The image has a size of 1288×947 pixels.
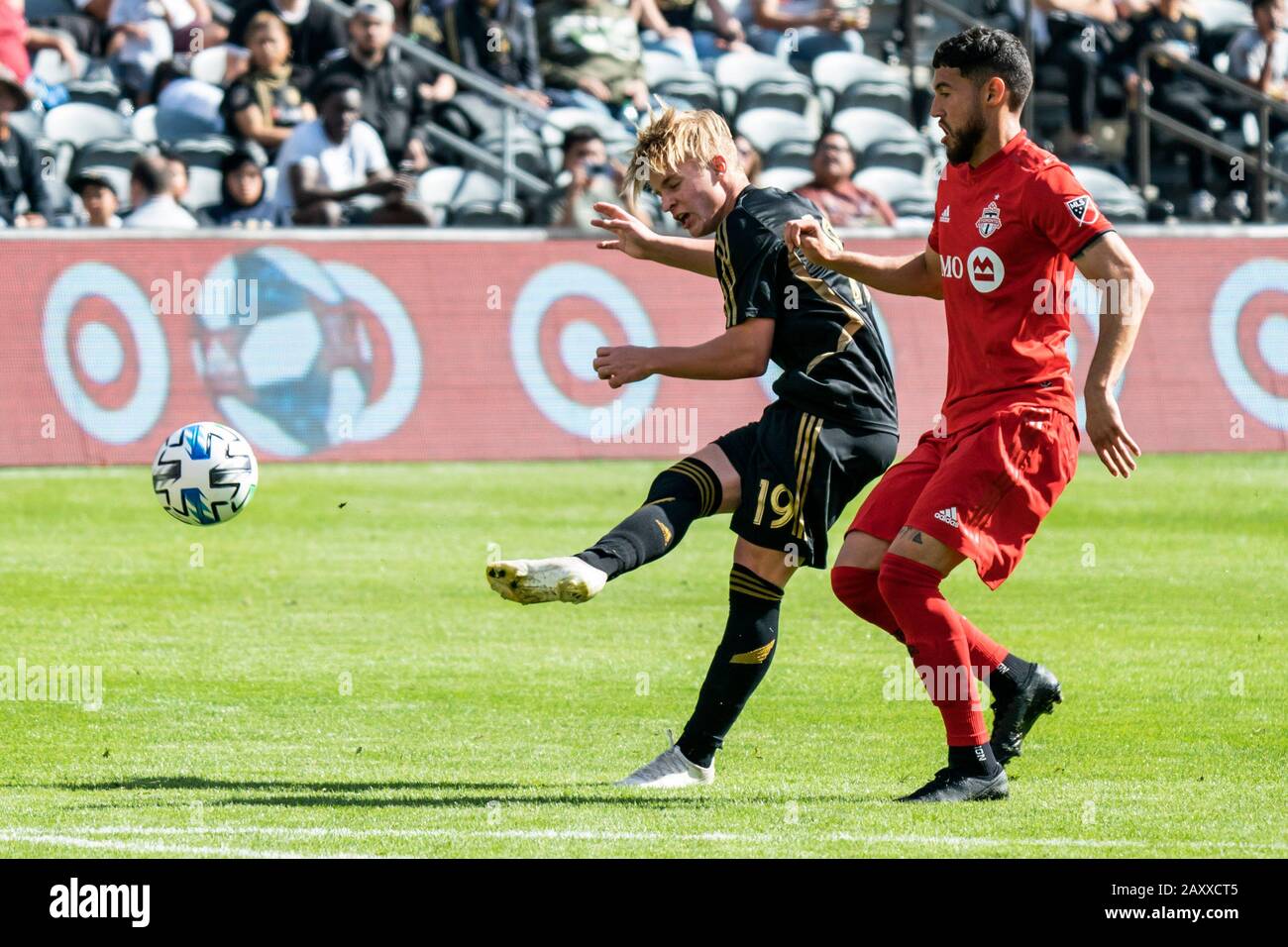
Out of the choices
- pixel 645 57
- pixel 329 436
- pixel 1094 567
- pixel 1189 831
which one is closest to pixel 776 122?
pixel 645 57

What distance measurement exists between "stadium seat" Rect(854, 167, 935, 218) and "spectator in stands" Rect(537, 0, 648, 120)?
266 centimetres

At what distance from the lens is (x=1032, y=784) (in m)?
6.77

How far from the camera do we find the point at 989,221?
20.9ft

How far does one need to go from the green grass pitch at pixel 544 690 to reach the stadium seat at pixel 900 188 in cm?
536

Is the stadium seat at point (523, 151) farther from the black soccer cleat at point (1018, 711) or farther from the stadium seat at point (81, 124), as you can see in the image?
the black soccer cleat at point (1018, 711)

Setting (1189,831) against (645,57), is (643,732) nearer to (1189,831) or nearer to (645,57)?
(1189,831)

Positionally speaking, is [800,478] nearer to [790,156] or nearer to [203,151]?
[203,151]

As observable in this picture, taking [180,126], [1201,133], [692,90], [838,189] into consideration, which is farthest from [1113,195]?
[180,126]

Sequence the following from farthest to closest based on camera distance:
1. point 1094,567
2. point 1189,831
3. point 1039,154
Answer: point 1094,567 < point 1039,154 < point 1189,831

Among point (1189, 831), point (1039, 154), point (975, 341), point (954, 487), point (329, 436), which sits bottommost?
point (329, 436)

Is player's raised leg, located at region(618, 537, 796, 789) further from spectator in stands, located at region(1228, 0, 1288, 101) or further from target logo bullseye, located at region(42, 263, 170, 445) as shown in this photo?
spectator in stands, located at region(1228, 0, 1288, 101)

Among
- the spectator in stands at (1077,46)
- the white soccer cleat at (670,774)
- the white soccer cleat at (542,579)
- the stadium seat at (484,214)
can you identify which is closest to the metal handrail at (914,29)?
the spectator in stands at (1077,46)

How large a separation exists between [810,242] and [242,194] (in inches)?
465
